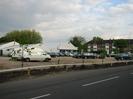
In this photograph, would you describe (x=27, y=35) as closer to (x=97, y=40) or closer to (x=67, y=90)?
(x=97, y=40)

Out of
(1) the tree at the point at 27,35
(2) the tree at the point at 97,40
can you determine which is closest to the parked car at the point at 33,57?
(1) the tree at the point at 27,35

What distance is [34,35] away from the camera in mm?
139125

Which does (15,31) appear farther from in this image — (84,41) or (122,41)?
(122,41)

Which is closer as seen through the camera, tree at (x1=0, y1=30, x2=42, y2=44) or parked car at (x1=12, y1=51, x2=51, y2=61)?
parked car at (x1=12, y1=51, x2=51, y2=61)

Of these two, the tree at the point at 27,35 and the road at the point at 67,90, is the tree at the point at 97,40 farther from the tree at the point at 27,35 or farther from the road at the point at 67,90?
the road at the point at 67,90

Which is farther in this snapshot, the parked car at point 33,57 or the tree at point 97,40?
the tree at point 97,40

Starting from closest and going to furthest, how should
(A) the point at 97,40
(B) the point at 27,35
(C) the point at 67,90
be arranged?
(C) the point at 67,90
(B) the point at 27,35
(A) the point at 97,40

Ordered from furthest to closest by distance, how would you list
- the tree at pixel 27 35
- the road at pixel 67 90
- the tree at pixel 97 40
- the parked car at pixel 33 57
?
1. the tree at pixel 97 40
2. the tree at pixel 27 35
3. the parked car at pixel 33 57
4. the road at pixel 67 90

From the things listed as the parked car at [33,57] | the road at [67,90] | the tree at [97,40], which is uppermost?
the tree at [97,40]

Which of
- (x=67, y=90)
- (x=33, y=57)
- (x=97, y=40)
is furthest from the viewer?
(x=97, y=40)

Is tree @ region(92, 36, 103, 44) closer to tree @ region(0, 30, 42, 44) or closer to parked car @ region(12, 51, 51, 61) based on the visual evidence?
tree @ region(0, 30, 42, 44)

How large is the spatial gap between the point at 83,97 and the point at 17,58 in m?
35.0

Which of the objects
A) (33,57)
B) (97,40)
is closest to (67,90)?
(33,57)

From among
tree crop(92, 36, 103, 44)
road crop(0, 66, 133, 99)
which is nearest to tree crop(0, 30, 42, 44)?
tree crop(92, 36, 103, 44)
